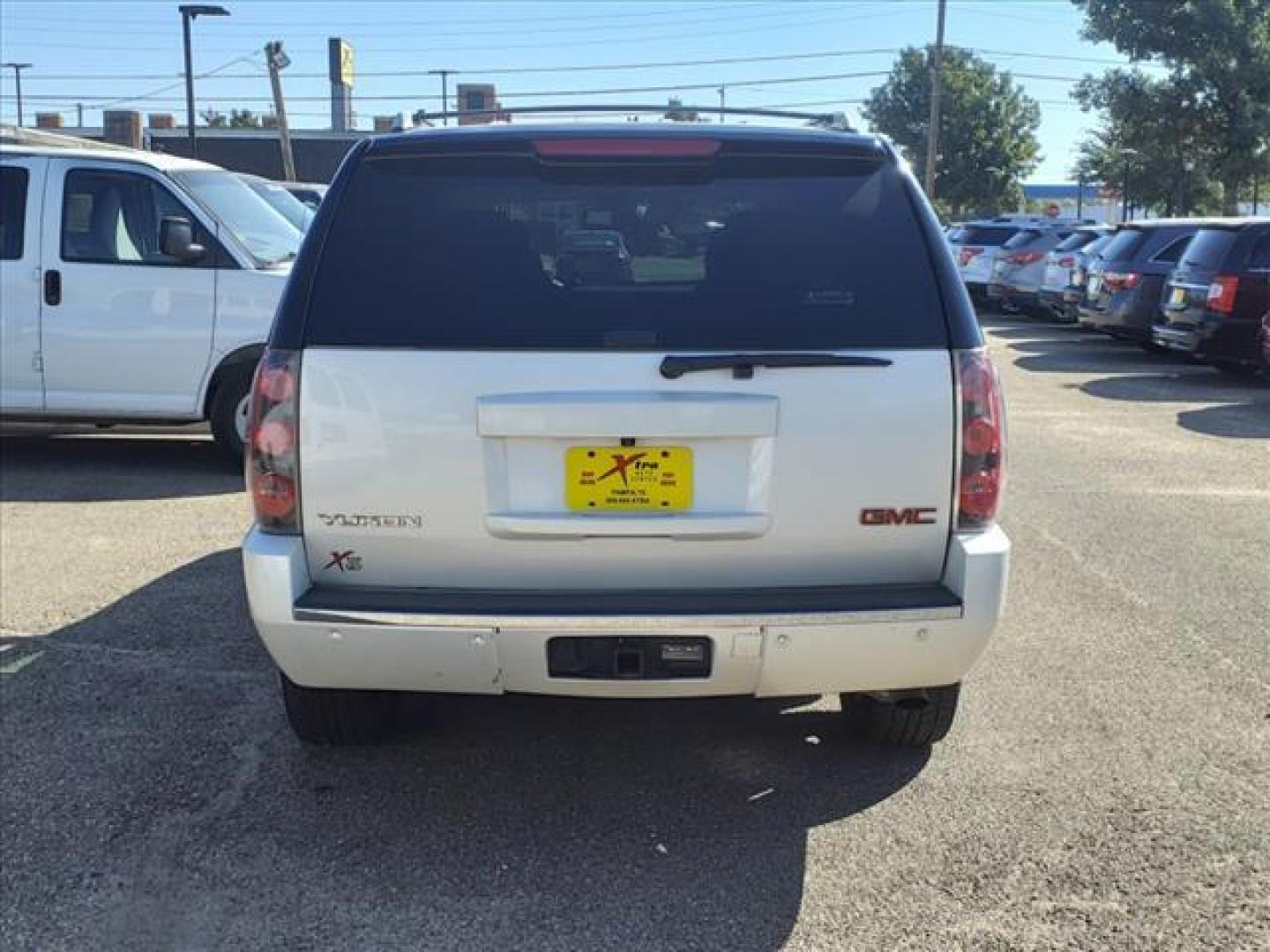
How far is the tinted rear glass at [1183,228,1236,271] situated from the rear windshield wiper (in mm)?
11607

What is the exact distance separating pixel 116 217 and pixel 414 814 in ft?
18.8

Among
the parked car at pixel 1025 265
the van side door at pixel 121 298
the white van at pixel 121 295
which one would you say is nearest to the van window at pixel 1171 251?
the parked car at pixel 1025 265

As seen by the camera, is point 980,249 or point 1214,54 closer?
point 980,249

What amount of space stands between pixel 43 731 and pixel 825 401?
2.83m

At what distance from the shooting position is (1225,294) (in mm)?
12812

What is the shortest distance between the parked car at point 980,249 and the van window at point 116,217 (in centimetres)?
1847

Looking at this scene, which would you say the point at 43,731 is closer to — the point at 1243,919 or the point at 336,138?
the point at 1243,919

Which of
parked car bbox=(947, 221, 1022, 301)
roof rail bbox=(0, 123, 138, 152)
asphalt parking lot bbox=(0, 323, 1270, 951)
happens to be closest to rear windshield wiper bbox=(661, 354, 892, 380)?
asphalt parking lot bbox=(0, 323, 1270, 951)

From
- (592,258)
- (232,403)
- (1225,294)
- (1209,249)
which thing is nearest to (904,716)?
(592,258)

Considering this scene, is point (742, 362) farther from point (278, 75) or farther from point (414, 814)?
point (278, 75)

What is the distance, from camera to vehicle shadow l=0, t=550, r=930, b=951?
299cm

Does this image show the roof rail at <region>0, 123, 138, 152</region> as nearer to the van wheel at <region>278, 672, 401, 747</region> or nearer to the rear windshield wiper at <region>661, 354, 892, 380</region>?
the van wheel at <region>278, 672, 401, 747</region>

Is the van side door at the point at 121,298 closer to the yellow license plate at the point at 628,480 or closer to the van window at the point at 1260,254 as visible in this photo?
the yellow license plate at the point at 628,480

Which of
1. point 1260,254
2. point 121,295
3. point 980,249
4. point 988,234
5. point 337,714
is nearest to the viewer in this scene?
point 337,714
